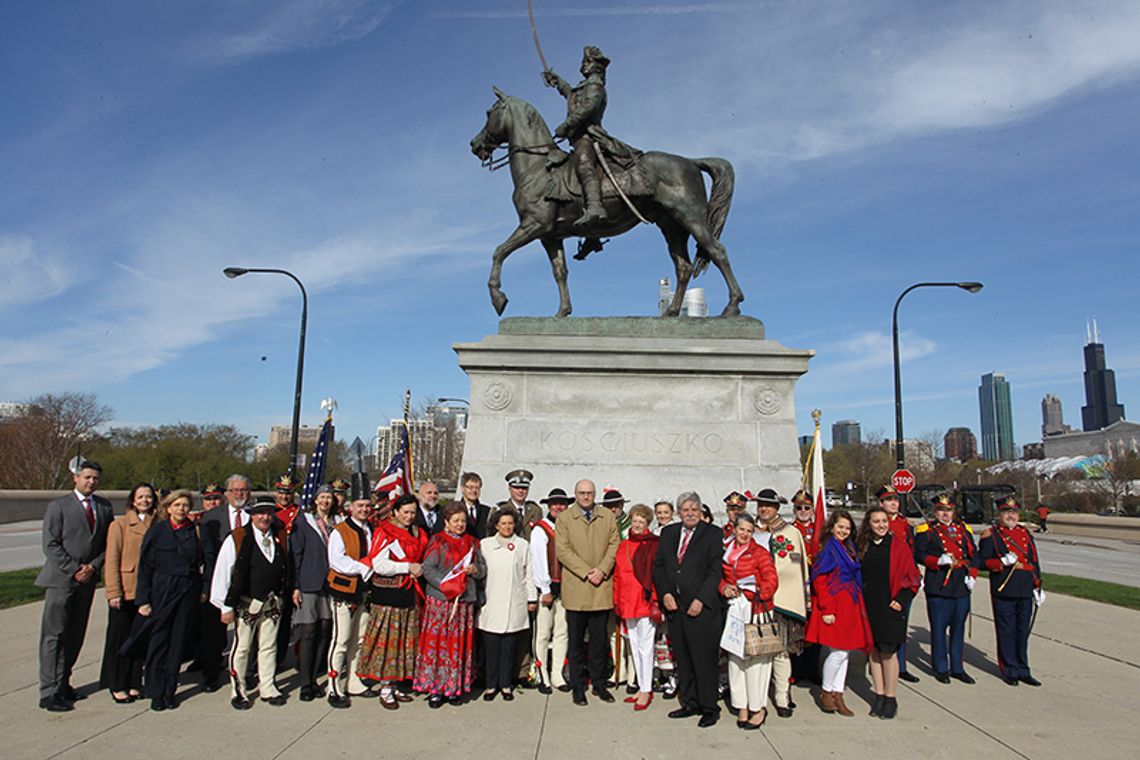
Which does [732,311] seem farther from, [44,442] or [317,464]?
[44,442]

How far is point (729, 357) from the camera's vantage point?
10.5 m

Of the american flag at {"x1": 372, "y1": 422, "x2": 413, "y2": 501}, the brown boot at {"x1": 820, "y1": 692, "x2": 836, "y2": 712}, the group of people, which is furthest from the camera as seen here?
the american flag at {"x1": 372, "y1": 422, "x2": 413, "y2": 501}

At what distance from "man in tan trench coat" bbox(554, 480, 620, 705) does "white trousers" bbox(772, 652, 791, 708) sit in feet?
4.58

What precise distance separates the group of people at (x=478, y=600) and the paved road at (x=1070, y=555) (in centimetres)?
1309

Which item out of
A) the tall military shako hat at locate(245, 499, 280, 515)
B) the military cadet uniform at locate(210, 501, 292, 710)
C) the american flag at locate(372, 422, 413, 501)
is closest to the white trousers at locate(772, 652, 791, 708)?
the military cadet uniform at locate(210, 501, 292, 710)

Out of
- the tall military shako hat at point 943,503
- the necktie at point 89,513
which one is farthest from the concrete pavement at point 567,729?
the tall military shako hat at point 943,503

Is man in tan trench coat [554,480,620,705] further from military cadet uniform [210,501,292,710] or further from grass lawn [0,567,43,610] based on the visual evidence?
grass lawn [0,567,43,610]

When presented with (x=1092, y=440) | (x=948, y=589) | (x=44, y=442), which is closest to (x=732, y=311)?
(x=948, y=589)

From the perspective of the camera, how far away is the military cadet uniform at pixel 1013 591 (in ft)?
23.9

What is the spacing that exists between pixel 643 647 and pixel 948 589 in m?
3.27

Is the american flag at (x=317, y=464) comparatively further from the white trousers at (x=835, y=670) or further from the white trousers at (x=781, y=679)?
the white trousers at (x=835, y=670)

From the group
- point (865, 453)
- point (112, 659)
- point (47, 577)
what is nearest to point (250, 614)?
point (112, 659)

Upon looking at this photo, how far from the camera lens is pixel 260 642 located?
21.3ft

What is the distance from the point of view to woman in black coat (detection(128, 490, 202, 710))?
6.32m
